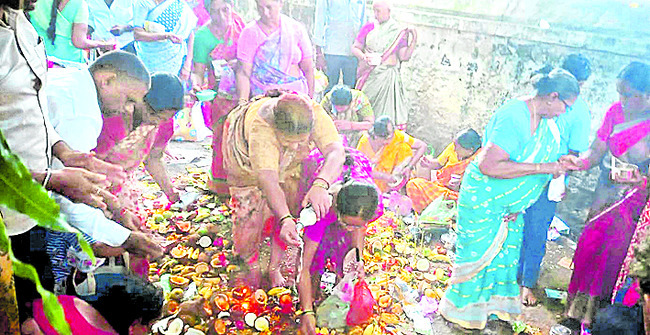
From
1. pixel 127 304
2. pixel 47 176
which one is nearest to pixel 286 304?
pixel 127 304

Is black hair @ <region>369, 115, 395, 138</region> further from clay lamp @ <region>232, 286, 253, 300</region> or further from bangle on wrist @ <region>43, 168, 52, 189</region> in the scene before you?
bangle on wrist @ <region>43, 168, 52, 189</region>

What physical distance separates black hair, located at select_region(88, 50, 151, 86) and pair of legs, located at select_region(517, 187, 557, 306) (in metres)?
2.31

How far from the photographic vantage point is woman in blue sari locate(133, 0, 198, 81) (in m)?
3.47

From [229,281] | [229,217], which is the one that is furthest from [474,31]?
[229,281]

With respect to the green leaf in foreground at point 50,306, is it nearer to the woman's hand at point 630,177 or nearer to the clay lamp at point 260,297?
the clay lamp at point 260,297

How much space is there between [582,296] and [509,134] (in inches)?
50.5

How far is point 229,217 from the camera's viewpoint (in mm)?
3754

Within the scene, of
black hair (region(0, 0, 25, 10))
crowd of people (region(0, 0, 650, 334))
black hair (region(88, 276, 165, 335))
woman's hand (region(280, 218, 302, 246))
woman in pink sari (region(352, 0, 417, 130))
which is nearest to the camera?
black hair (region(0, 0, 25, 10))

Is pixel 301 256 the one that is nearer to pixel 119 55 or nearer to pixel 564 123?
pixel 119 55

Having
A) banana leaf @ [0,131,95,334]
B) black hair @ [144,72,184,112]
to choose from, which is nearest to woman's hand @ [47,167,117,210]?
black hair @ [144,72,184,112]

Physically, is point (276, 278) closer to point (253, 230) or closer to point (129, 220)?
point (253, 230)

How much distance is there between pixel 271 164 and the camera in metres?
2.76

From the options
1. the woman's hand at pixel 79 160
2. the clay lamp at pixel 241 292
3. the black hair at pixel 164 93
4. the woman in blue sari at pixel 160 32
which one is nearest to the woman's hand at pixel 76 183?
the woman's hand at pixel 79 160

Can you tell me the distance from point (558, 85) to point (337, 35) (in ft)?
7.54
